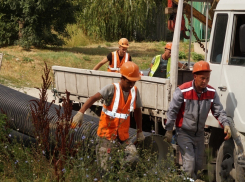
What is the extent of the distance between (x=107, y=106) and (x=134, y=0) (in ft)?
69.1

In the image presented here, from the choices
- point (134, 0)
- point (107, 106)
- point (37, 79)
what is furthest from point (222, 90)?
point (134, 0)

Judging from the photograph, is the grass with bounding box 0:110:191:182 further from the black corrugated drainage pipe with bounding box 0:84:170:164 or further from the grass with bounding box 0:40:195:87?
the grass with bounding box 0:40:195:87

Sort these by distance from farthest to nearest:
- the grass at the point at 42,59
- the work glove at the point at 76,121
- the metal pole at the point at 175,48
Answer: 1. the grass at the point at 42,59
2. the metal pole at the point at 175,48
3. the work glove at the point at 76,121

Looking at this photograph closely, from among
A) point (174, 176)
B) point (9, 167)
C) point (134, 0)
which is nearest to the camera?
point (174, 176)

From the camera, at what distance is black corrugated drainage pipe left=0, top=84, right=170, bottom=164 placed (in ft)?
18.9

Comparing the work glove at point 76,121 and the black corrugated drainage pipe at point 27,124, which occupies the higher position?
the work glove at point 76,121

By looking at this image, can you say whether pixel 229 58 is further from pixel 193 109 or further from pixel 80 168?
pixel 80 168

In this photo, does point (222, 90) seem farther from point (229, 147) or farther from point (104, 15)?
point (104, 15)

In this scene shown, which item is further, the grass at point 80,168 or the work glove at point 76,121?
the work glove at point 76,121

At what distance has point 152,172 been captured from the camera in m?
4.70

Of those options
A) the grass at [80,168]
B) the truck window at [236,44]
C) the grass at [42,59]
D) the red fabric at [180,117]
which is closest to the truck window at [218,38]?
the truck window at [236,44]

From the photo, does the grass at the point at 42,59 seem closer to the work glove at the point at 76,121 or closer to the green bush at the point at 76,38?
the green bush at the point at 76,38

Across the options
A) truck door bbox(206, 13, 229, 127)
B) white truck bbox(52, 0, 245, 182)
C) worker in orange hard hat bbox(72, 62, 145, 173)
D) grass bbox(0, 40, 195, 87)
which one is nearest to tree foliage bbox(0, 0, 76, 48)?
grass bbox(0, 40, 195, 87)

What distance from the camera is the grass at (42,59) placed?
1617 centimetres
